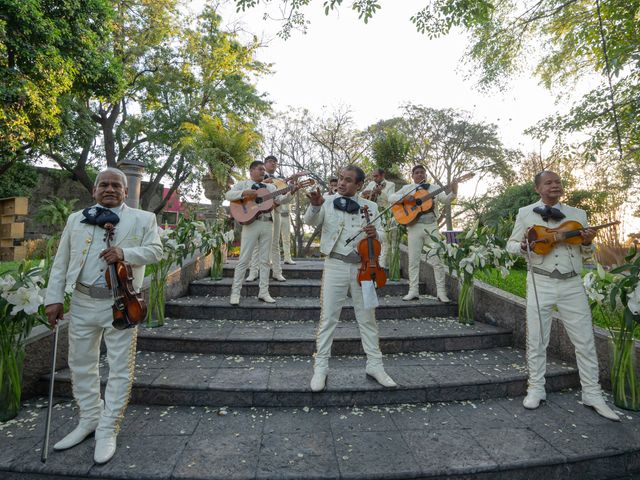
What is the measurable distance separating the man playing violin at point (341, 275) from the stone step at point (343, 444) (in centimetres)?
47

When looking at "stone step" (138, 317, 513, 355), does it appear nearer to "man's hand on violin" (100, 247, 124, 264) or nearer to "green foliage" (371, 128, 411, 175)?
"man's hand on violin" (100, 247, 124, 264)

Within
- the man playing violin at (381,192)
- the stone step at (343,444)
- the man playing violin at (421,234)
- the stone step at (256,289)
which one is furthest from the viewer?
the man playing violin at (381,192)

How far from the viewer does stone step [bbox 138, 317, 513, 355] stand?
4.38 metres

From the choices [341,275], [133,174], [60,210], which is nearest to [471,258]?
[341,275]

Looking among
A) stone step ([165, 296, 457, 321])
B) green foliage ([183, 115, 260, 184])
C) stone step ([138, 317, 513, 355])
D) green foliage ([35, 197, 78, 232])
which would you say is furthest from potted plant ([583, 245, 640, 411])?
green foliage ([183, 115, 260, 184])

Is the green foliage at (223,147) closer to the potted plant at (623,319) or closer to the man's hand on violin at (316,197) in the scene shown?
the man's hand on violin at (316,197)

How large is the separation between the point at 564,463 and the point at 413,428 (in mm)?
1075

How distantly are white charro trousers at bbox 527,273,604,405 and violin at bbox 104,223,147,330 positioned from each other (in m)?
3.45

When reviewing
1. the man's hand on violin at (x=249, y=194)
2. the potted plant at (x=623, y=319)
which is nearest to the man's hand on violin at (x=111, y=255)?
the man's hand on violin at (x=249, y=194)

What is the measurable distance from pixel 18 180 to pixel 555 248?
68.3 feet

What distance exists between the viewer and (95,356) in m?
2.80

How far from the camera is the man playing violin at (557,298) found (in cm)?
329

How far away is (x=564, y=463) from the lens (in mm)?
2598

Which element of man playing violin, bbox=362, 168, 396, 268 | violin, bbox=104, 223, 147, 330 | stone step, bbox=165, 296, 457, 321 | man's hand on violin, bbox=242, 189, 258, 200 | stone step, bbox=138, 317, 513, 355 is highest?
man playing violin, bbox=362, 168, 396, 268
